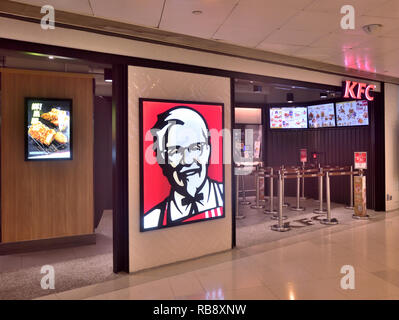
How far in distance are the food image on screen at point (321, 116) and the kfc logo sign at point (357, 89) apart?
182 centimetres

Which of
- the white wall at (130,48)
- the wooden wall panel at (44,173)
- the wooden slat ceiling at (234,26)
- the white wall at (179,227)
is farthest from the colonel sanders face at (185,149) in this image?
the wooden wall panel at (44,173)

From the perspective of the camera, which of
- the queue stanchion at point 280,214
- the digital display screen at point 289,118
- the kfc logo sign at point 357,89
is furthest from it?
the digital display screen at point 289,118

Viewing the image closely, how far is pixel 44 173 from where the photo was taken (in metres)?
5.02

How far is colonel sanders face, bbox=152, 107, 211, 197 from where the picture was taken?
4250 mm

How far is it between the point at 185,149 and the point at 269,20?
1881mm

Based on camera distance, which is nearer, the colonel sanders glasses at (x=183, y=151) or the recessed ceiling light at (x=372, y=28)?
the recessed ceiling light at (x=372, y=28)

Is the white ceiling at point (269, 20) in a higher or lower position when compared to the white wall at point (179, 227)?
higher

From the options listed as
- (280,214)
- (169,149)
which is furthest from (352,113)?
(169,149)

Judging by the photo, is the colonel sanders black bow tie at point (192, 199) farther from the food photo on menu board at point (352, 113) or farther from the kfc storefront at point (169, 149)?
the food photo on menu board at point (352, 113)

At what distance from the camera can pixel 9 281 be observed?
3.75 metres

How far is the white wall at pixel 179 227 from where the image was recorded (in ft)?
13.3

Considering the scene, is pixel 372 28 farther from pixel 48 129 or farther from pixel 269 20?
pixel 48 129

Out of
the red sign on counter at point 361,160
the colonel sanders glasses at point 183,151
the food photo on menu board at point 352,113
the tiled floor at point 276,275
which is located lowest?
the tiled floor at point 276,275
